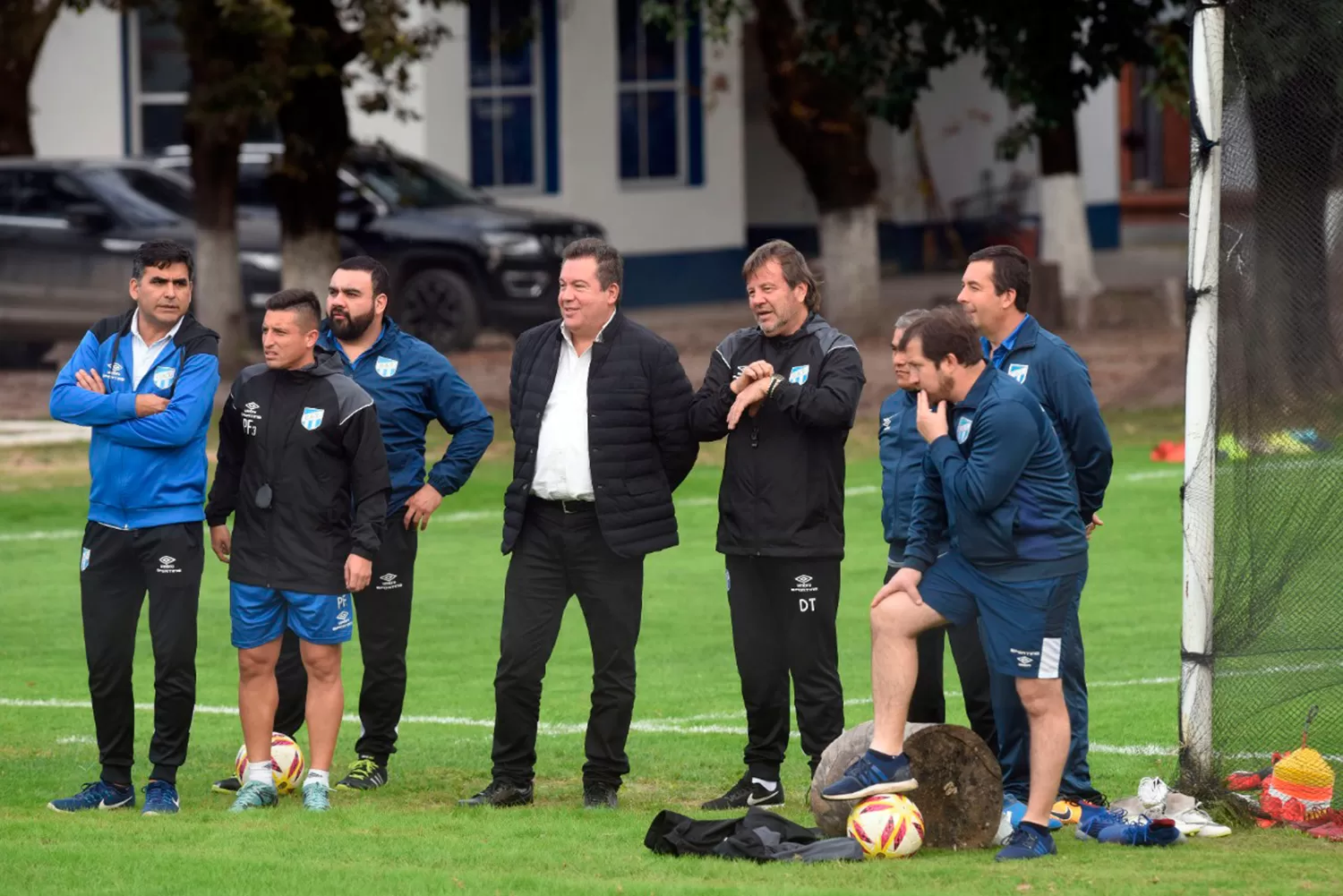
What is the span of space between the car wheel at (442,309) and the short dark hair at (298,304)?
16649 mm

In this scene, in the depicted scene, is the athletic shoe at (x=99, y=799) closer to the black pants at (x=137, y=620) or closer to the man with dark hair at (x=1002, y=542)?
the black pants at (x=137, y=620)

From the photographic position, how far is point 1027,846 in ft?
23.5

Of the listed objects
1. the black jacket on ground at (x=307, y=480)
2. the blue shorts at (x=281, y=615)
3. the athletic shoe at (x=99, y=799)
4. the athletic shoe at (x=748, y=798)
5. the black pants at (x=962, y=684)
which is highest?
the black jacket on ground at (x=307, y=480)

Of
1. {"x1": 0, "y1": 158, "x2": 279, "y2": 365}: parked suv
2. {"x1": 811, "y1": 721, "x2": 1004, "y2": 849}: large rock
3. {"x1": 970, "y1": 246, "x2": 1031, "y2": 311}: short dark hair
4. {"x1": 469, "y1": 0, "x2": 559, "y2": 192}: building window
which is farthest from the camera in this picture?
{"x1": 469, "y1": 0, "x2": 559, "y2": 192}: building window

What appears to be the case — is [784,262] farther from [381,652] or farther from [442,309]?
[442,309]

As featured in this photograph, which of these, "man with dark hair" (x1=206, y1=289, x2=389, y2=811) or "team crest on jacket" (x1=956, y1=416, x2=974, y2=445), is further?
"man with dark hair" (x1=206, y1=289, x2=389, y2=811)

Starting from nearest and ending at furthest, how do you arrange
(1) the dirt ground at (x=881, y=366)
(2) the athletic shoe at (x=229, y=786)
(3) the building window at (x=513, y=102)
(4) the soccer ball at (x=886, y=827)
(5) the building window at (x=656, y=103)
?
(4) the soccer ball at (x=886, y=827) → (2) the athletic shoe at (x=229, y=786) → (1) the dirt ground at (x=881, y=366) → (3) the building window at (x=513, y=102) → (5) the building window at (x=656, y=103)

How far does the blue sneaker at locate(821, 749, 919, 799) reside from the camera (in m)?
7.34

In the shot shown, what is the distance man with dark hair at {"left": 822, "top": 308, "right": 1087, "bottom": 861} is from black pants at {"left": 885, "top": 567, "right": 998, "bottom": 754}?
92 cm

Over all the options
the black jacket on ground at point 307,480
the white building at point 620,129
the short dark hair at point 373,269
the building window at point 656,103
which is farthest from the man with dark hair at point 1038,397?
the building window at point 656,103

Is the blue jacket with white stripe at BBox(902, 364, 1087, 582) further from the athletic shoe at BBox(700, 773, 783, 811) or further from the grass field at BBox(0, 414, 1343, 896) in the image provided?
the athletic shoe at BBox(700, 773, 783, 811)

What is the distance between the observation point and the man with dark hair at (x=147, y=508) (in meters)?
8.11

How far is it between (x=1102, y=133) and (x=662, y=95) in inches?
413

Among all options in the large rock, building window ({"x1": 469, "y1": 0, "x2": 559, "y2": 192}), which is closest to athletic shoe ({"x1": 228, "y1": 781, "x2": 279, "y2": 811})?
the large rock
